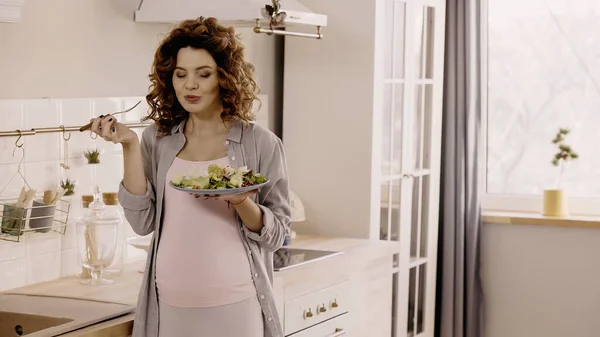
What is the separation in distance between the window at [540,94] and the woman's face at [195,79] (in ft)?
7.83

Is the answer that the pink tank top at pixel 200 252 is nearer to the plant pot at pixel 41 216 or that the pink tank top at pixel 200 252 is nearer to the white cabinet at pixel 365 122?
the plant pot at pixel 41 216

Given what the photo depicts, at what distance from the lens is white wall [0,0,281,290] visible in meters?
2.61

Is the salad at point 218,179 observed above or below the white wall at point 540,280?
above

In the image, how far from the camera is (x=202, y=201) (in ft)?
7.27

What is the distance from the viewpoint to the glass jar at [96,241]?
270cm

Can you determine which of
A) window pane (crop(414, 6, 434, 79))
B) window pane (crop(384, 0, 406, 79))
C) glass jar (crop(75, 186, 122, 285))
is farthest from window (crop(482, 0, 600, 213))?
glass jar (crop(75, 186, 122, 285))

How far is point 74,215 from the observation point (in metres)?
2.84

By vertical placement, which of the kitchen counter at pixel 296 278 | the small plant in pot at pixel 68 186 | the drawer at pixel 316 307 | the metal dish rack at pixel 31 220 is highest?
the small plant in pot at pixel 68 186

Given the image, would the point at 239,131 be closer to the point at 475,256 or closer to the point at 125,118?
the point at 125,118

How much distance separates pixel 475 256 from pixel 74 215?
2101 mm

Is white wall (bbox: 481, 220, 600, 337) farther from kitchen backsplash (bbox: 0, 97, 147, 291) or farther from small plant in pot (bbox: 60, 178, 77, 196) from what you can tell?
small plant in pot (bbox: 60, 178, 77, 196)

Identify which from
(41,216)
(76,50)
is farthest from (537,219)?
(41,216)

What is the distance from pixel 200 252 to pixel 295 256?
3.32ft

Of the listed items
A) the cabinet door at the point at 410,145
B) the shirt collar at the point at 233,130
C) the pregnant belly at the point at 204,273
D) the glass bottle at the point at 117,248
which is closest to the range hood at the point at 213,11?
the glass bottle at the point at 117,248
